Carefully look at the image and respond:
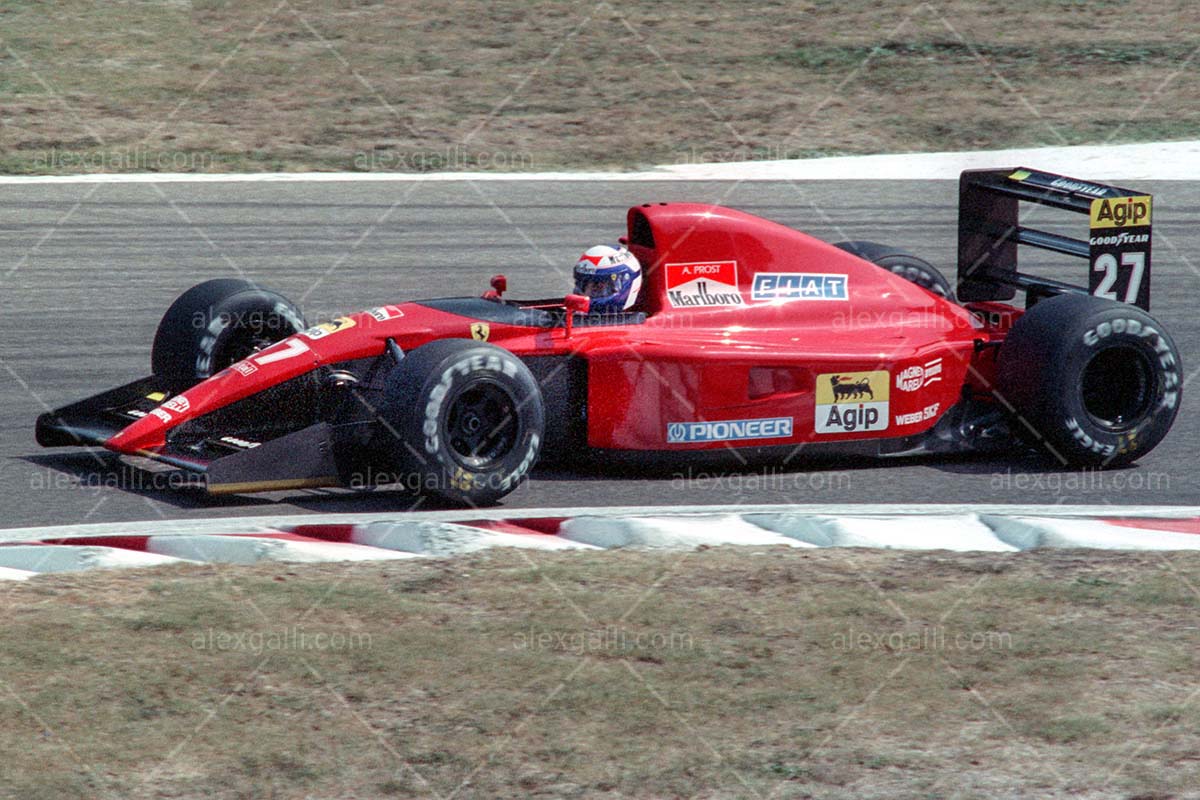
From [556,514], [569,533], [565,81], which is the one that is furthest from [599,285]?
[565,81]

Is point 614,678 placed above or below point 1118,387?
below

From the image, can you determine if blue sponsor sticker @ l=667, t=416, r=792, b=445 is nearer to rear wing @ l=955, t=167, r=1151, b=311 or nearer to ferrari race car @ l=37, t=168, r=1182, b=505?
ferrari race car @ l=37, t=168, r=1182, b=505

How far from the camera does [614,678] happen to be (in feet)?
15.8

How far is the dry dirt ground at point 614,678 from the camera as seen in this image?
4238 millimetres

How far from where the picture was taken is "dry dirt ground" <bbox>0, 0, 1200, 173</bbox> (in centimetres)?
1686

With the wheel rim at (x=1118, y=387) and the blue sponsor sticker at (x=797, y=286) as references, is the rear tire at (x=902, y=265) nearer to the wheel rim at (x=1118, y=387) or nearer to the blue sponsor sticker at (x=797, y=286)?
the blue sponsor sticker at (x=797, y=286)

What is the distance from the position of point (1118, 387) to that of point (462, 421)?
2.97m

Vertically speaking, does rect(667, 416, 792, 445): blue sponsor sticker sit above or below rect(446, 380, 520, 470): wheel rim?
below

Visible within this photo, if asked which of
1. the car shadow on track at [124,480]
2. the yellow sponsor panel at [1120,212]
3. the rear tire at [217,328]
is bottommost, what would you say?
the car shadow on track at [124,480]

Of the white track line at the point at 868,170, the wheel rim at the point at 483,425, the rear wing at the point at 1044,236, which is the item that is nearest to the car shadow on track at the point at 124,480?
the wheel rim at the point at 483,425

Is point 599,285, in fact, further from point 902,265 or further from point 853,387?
point 902,265

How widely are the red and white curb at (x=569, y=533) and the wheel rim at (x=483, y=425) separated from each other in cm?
24

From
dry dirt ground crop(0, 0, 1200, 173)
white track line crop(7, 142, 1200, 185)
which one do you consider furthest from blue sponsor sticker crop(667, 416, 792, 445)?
dry dirt ground crop(0, 0, 1200, 173)

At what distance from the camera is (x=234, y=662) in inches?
192
